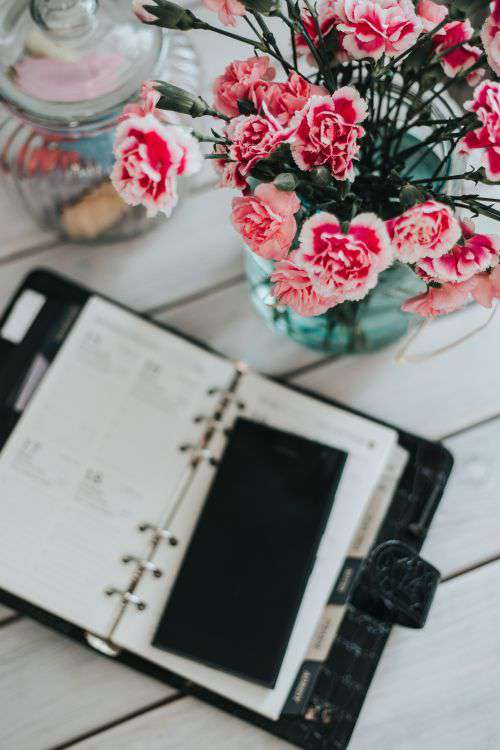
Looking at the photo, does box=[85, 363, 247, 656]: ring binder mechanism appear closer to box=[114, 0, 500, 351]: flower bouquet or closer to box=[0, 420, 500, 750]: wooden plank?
box=[0, 420, 500, 750]: wooden plank

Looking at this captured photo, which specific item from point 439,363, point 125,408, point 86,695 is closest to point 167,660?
point 86,695

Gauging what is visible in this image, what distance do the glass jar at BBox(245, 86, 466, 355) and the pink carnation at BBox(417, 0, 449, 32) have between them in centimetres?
12

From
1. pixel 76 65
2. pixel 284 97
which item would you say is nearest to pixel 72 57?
pixel 76 65

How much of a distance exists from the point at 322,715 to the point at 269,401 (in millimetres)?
291

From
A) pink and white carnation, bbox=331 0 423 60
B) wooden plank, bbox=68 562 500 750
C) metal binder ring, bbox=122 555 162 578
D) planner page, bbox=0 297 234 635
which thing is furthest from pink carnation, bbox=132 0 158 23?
wooden plank, bbox=68 562 500 750

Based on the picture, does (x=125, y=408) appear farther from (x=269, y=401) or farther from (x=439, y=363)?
(x=439, y=363)

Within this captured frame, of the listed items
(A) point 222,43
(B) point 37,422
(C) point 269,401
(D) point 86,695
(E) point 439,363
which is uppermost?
(A) point 222,43

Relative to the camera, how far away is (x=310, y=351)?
0.74 metres

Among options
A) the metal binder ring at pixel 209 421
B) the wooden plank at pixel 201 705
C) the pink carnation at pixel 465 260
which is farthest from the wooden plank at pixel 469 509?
the pink carnation at pixel 465 260

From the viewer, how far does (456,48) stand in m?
0.43

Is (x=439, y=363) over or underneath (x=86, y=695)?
over

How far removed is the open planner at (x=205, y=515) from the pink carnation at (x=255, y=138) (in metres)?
0.35

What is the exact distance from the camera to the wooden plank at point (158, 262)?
30.0 inches

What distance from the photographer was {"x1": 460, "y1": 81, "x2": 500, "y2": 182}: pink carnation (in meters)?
0.35
